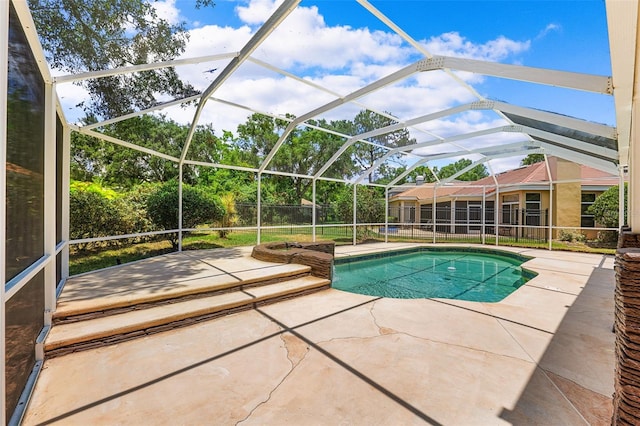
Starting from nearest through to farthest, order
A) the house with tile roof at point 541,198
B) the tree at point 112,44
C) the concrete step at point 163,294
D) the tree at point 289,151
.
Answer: the concrete step at point 163,294, the tree at point 112,44, the house with tile roof at point 541,198, the tree at point 289,151

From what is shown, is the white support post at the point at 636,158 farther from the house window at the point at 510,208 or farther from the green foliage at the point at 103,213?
the house window at the point at 510,208

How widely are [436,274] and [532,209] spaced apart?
903cm

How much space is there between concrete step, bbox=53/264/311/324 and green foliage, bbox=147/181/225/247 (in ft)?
15.6

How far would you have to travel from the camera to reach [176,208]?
28.7 ft

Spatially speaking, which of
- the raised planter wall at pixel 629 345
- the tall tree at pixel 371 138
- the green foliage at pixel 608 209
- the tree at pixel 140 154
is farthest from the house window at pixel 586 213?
the tree at pixel 140 154

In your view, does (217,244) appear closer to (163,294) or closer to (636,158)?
(163,294)

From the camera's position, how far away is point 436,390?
2.31 metres

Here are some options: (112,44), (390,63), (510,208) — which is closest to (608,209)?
(510,208)

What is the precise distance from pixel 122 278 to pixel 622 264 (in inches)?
237

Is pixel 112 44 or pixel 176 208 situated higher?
pixel 112 44

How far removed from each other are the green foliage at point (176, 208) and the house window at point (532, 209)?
45.5 feet

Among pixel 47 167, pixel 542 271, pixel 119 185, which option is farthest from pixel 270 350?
pixel 119 185

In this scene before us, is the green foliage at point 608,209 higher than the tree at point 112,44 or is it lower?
lower

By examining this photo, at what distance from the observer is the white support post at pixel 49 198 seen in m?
2.85
